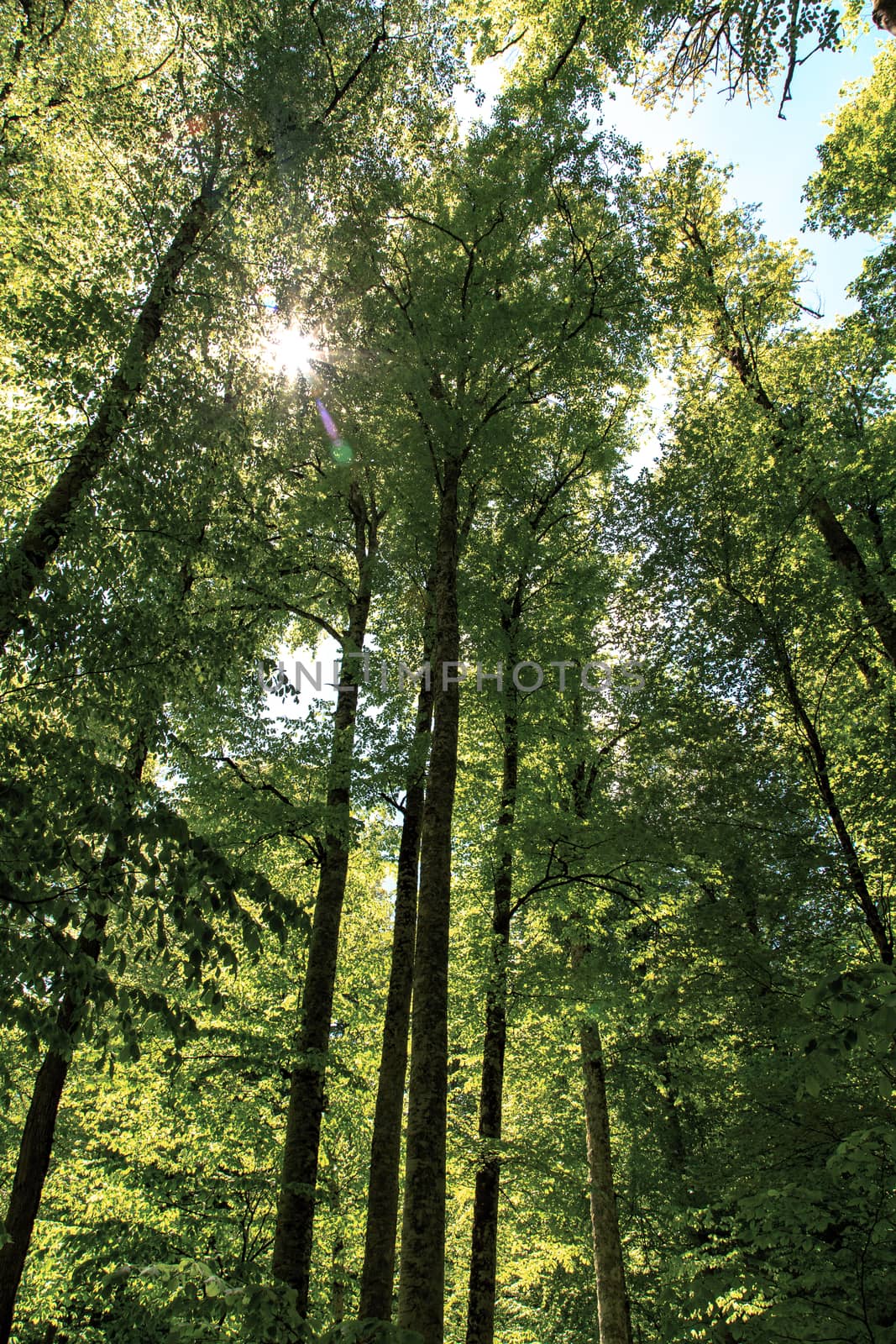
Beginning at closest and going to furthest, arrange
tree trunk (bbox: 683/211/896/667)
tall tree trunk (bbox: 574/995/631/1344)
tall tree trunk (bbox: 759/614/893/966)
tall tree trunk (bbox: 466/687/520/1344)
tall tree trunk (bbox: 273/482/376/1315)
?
tall tree trunk (bbox: 759/614/893/966) < tall tree trunk (bbox: 273/482/376/1315) < tall tree trunk (bbox: 466/687/520/1344) < tree trunk (bbox: 683/211/896/667) < tall tree trunk (bbox: 574/995/631/1344)

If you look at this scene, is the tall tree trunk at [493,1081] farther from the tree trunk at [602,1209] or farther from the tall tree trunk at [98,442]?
the tall tree trunk at [98,442]

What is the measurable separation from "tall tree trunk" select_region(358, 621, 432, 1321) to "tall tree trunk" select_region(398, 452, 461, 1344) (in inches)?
54.3

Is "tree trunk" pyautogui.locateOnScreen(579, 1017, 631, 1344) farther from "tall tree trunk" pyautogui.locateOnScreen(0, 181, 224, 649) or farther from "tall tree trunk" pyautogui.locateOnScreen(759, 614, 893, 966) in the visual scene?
"tall tree trunk" pyautogui.locateOnScreen(0, 181, 224, 649)

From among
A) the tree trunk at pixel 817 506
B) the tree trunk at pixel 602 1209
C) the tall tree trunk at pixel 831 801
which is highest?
the tree trunk at pixel 817 506

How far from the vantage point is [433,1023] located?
242 inches

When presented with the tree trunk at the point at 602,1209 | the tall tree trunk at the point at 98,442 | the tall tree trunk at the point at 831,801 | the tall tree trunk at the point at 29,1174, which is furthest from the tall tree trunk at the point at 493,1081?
the tall tree trunk at the point at 98,442

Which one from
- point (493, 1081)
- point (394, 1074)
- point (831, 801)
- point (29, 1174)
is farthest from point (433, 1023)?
point (29, 1174)

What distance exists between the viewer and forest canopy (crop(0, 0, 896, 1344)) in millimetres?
6656

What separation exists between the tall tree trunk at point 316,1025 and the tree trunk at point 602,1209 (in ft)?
11.7

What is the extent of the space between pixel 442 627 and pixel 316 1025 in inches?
210

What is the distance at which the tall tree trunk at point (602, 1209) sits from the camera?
9461mm

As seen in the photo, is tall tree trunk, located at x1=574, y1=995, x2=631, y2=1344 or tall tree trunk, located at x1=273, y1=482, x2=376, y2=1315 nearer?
tall tree trunk, located at x1=273, y1=482, x2=376, y2=1315

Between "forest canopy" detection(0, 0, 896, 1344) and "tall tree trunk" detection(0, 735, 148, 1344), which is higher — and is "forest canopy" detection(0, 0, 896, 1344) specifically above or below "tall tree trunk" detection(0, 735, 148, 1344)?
above

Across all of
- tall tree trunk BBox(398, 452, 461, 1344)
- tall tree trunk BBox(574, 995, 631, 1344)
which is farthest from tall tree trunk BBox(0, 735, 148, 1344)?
tall tree trunk BBox(574, 995, 631, 1344)
